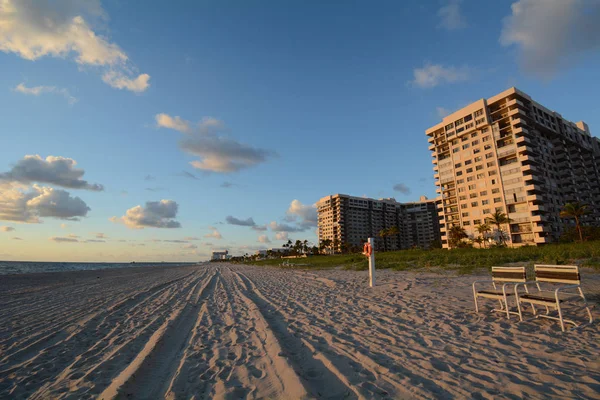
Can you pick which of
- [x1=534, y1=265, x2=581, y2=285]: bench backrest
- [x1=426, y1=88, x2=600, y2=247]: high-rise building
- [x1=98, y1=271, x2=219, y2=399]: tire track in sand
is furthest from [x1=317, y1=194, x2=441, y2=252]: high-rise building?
[x1=98, y1=271, x2=219, y2=399]: tire track in sand

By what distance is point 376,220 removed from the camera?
142875 mm

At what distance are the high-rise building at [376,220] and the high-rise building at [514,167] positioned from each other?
6344cm

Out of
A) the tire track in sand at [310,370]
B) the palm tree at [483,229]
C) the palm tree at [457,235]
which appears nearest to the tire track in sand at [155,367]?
the tire track in sand at [310,370]

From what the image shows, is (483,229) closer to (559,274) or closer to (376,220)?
(559,274)

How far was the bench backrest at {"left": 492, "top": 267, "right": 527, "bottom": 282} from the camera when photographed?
605cm

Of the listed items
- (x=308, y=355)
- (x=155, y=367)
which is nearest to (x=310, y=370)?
(x=308, y=355)

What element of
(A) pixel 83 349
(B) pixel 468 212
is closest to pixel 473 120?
(B) pixel 468 212

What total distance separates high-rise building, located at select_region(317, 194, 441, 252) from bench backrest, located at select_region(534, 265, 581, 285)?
120 meters

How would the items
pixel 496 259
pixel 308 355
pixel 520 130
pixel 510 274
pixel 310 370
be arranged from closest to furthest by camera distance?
1. pixel 310 370
2. pixel 308 355
3. pixel 510 274
4. pixel 496 259
5. pixel 520 130

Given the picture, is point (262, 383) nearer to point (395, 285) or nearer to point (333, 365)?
point (333, 365)

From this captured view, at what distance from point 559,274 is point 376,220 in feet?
466

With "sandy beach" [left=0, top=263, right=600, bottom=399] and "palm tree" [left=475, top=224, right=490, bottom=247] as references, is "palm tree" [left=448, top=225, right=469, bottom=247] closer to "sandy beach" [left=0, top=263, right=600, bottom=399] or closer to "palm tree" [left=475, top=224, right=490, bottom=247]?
"palm tree" [left=475, top=224, right=490, bottom=247]

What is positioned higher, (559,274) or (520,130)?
(520,130)

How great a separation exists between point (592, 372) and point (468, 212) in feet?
231
